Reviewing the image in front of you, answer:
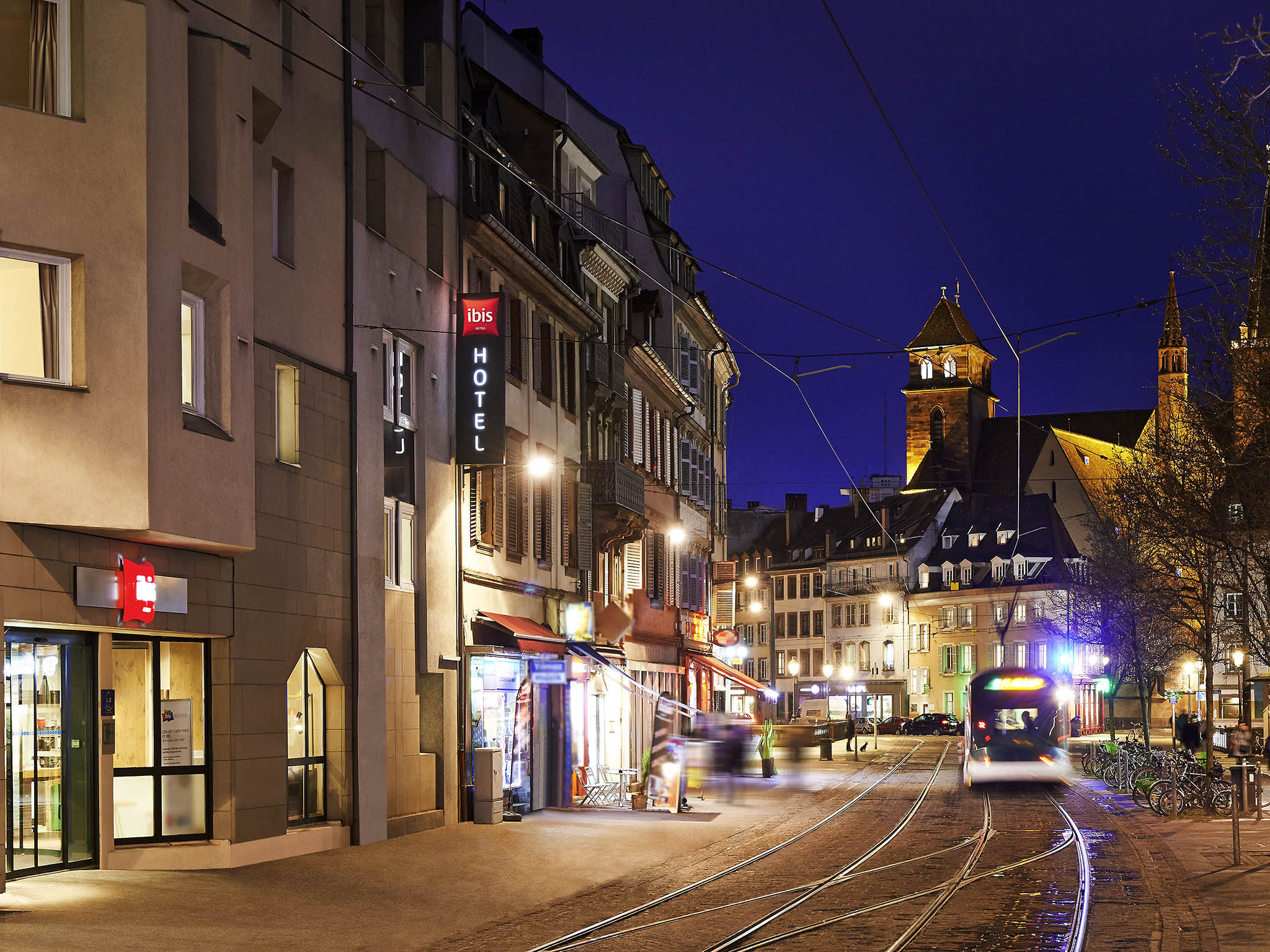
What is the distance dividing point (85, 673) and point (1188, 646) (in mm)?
35353

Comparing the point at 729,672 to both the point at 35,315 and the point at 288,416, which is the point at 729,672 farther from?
the point at 35,315

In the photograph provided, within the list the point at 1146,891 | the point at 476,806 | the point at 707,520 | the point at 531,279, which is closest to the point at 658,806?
the point at 476,806

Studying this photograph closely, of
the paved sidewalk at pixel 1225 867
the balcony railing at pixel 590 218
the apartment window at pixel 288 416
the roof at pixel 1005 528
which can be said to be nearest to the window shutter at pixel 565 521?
the balcony railing at pixel 590 218

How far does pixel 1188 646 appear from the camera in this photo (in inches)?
1882

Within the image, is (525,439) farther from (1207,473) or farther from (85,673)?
(85,673)

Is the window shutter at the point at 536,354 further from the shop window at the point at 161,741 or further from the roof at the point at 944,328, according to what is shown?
the roof at the point at 944,328

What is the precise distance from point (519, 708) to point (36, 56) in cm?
1747

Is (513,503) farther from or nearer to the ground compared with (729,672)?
farther from the ground

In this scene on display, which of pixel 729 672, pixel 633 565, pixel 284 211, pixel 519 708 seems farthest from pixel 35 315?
pixel 729 672

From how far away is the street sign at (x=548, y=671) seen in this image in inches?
1308

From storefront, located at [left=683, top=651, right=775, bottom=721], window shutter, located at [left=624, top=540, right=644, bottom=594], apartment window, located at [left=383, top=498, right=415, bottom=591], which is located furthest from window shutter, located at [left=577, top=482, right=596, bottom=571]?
apartment window, located at [left=383, top=498, right=415, bottom=591]

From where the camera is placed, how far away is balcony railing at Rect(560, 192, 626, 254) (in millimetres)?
39438

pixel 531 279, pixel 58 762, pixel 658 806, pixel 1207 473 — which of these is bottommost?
pixel 658 806

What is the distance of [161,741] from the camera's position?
20.6 metres
